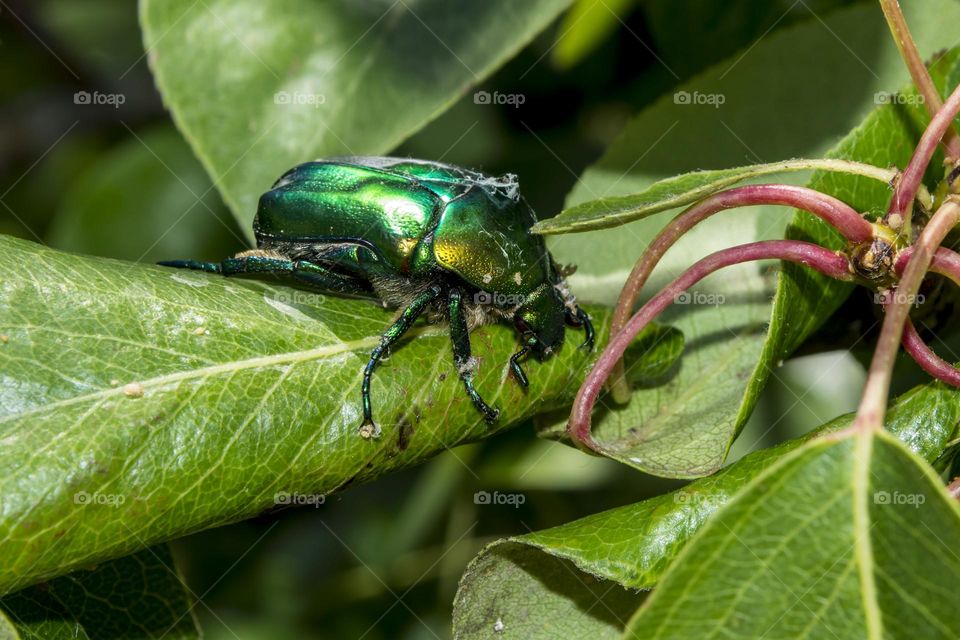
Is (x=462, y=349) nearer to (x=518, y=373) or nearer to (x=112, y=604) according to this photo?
(x=518, y=373)

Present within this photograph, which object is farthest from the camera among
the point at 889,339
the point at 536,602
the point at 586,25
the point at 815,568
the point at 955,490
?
the point at 586,25

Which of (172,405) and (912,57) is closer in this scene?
(172,405)

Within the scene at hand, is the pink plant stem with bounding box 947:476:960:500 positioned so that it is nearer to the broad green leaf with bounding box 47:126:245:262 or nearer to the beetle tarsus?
the beetle tarsus

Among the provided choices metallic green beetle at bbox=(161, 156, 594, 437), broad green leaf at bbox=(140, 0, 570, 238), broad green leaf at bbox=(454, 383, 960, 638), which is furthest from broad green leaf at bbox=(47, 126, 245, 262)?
broad green leaf at bbox=(454, 383, 960, 638)

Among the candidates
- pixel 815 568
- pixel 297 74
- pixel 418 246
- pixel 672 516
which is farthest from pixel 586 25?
pixel 815 568

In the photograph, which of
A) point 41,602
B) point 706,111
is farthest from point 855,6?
point 41,602

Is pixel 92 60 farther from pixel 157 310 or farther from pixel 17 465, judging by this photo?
pixel 17 465

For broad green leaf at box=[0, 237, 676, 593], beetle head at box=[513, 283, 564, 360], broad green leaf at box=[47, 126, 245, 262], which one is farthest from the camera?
broad green leaf at box=[47, 126, 245, 262]
